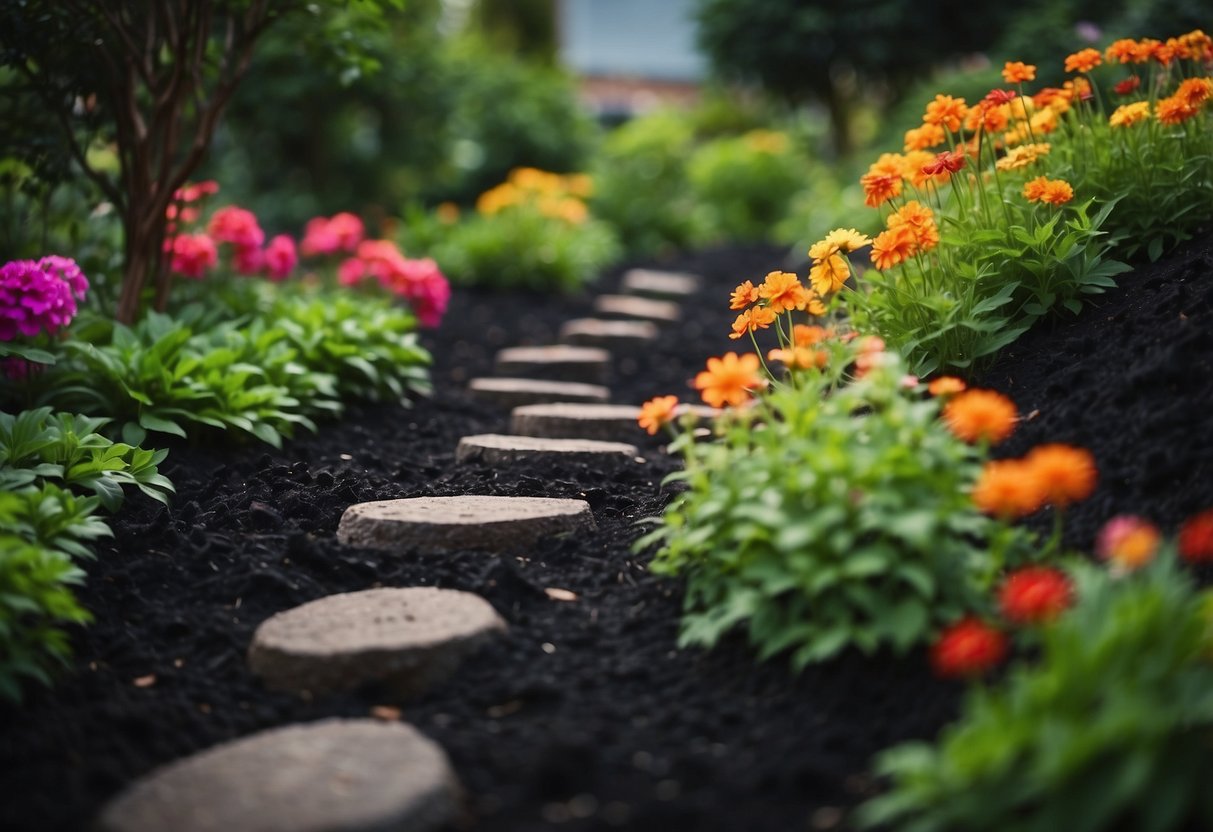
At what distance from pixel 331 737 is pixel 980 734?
1116 millimetres

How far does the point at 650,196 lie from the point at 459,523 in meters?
7.22

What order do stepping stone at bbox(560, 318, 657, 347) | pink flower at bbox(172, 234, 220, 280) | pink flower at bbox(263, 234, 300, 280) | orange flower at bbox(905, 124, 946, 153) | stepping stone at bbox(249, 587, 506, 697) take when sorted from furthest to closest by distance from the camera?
1. stepping stone at bbox(560, 318, 657, 347)
2. pink flower at bbox(263, 234, 300, 280)
3. pink flower at bbox(172, 234, 220, 280)
4. orange flower at bbox(905, 124, 946, 153)
5. stepping stone at bbox(249, 587, 506, 697)

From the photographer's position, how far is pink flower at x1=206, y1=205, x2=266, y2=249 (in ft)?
16.3

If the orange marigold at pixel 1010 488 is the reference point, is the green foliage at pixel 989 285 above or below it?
above

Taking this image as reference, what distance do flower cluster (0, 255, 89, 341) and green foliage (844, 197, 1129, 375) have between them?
2.44 m

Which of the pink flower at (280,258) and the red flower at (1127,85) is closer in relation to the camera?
the red flower at (1127,85)

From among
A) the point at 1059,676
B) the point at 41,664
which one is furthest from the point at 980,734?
the point at 41,664

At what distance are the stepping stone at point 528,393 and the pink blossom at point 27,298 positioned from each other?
1795 mm

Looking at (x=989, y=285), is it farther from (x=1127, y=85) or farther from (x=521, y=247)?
(x=521, y=247)

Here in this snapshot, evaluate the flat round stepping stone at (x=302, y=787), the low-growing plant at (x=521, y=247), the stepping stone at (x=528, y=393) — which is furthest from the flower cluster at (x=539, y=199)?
the flat round stepping stone at (x=302, y=787)

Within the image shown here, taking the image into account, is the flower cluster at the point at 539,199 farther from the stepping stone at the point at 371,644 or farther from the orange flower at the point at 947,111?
the stepping stone at the point at 371,644

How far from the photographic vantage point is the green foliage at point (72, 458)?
2.88 m

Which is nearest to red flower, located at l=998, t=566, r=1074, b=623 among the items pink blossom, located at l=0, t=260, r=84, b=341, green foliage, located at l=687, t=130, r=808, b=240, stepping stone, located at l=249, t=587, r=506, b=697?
stepping stone, located at l=249, t=587, r=506, b=697

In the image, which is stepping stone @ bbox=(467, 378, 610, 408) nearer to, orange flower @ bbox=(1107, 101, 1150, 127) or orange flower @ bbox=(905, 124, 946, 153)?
orange flower @ bbox=(905, 124, 946, 153)
